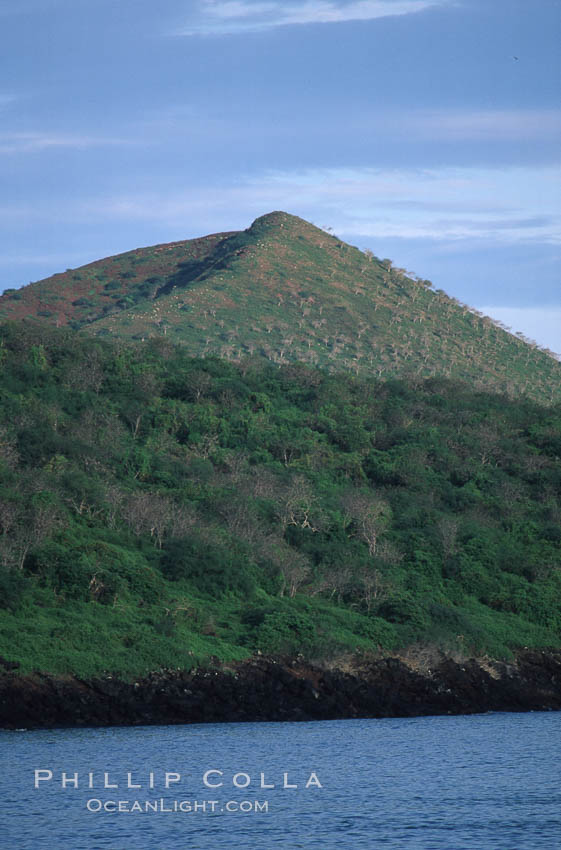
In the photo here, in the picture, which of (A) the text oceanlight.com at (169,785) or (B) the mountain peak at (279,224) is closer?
(A) the text oceanlight.com at (169,785)

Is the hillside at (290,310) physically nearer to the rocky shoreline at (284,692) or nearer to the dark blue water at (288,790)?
the rocky shoreline at (284,692)

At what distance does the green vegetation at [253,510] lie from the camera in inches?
1893

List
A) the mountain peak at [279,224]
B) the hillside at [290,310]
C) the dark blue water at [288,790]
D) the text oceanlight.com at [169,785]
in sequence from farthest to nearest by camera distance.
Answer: the mountain peak at [279,224]
the hillside at [290,310]
the text oceanlight.com at [169,785]
the dark blue water at [288,790]

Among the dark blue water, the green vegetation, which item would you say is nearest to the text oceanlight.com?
the dark blue water

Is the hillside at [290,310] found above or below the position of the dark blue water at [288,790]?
above

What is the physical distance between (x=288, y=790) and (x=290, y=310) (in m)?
97.7

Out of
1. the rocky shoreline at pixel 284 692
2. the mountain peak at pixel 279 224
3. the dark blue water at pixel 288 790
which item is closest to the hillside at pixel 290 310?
the mountain peak at pixel 279 224

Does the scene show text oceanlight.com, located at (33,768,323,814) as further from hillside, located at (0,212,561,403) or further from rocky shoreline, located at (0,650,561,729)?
hillside, located at (0,212,561,403)

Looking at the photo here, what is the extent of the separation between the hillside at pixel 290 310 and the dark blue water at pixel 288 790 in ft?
212

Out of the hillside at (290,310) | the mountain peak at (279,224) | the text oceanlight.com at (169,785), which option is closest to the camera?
the text oceanlight.com at (169,785)

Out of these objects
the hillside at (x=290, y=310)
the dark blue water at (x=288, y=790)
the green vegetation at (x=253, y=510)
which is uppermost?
the hillside at (x=290, y=310)

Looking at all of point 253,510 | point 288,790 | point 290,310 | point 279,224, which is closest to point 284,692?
point 288,790

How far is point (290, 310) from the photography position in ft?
404

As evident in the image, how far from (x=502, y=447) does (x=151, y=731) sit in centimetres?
4820
